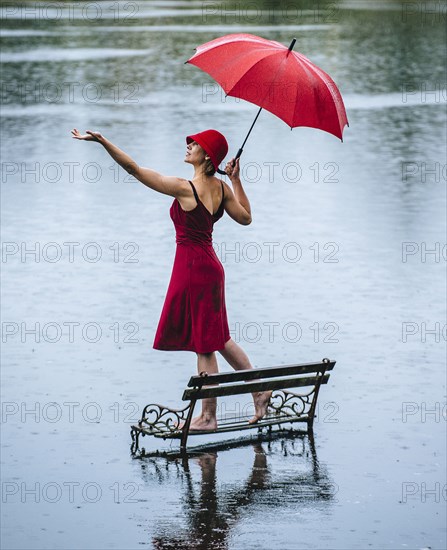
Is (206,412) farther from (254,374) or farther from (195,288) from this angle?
(195,288)

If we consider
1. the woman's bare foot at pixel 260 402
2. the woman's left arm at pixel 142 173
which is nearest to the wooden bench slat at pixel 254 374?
the woman's bare foot at pixel 260 402

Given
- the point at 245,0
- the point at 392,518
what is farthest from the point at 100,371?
the point at 245,0

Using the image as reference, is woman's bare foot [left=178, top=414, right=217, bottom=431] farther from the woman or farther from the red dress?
the red dress

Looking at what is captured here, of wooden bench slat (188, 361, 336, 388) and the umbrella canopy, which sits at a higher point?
the umbrella canopy

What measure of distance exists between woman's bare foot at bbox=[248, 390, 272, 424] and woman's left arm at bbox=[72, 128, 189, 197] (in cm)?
125

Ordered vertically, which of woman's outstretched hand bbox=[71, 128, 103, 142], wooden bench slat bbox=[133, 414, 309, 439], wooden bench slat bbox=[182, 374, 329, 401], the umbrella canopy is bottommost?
wooden bench slat bbox=[133, 414, 309, 439]

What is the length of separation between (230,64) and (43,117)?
15.1m

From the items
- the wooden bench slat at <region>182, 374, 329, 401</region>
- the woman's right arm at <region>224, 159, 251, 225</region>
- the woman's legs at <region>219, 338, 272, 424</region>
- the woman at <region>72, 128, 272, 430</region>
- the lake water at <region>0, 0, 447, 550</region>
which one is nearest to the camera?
the lake water at <region>0, 0, 447, 550</region>

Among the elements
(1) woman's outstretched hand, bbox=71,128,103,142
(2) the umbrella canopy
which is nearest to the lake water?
(1) woman's outstretched hand, bbox=71,128,103,142

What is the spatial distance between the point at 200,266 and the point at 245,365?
2.28 ft

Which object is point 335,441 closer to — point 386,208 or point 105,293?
point 105,293

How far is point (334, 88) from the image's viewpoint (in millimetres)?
8453

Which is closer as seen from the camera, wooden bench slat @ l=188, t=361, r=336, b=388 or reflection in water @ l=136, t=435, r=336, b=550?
reflection in water @ l=136, t=435, r=336, b=550

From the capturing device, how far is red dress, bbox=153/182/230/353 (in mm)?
8133
